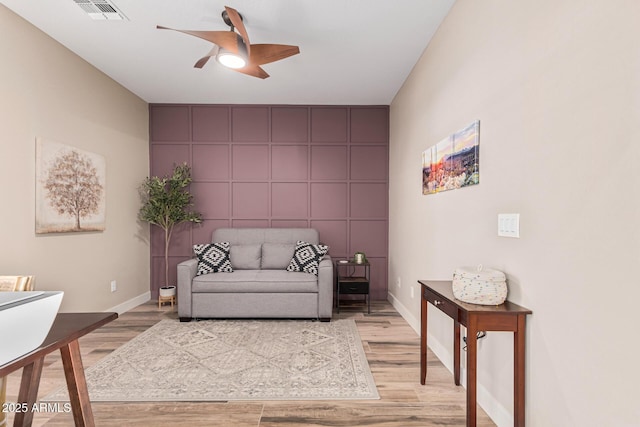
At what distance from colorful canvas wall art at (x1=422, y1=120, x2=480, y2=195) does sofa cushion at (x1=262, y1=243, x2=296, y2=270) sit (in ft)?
6.43

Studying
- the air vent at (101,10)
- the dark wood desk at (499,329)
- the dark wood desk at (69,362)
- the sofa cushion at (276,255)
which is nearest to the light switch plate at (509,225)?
the dark wood desk at (499,329)

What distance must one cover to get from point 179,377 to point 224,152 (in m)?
3.09

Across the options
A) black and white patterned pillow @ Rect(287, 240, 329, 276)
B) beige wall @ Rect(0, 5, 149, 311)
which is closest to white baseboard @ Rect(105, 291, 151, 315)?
beige wall @ Rect(0, 5, 149, 311)

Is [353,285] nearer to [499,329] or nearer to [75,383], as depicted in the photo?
[499,329]

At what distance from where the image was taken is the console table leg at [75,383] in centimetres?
133

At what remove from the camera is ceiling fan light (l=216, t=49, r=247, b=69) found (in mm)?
2699

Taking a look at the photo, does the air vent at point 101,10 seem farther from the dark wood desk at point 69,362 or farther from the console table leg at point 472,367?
the console table leg at point 472,367

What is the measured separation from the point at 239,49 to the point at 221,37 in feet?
0.62

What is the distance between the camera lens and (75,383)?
135 cm

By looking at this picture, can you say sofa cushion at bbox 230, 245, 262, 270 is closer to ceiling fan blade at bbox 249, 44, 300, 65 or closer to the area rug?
the area rug

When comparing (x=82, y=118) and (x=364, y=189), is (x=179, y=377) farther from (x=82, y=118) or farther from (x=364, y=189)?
(x=364, y=189)

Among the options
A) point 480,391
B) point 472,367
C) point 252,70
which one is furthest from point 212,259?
point 472,367

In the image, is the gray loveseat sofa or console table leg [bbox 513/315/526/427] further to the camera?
the gray loveseat sofa

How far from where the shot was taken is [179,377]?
2447 mm
